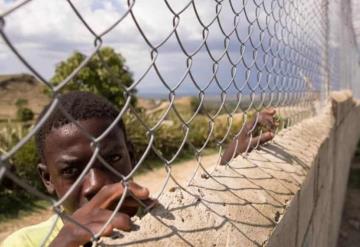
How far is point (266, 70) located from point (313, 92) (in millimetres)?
2462

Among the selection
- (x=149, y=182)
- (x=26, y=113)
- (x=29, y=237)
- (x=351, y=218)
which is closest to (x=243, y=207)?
(x=29, y=237)

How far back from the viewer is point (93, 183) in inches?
53.0

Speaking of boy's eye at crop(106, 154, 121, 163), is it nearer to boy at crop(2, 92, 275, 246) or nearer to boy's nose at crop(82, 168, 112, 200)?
boy at crop(2, 92, 275, 246)

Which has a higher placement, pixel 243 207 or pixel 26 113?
pixel 243 207

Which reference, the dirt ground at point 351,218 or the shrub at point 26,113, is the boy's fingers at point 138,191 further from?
the shrub at point 26,113

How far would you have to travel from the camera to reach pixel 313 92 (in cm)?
464

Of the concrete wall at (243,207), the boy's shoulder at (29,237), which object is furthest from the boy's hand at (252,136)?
the boy's shoulder at (29,237)

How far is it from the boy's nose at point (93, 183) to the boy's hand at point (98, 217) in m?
0.19

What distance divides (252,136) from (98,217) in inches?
53.1

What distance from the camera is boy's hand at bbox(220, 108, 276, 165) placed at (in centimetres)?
221

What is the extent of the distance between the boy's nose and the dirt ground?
512 cm

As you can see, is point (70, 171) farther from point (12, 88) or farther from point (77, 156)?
point (12, 88)

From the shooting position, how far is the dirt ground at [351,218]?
241 inches

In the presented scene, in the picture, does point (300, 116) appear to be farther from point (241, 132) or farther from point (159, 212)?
point (159, 212)
